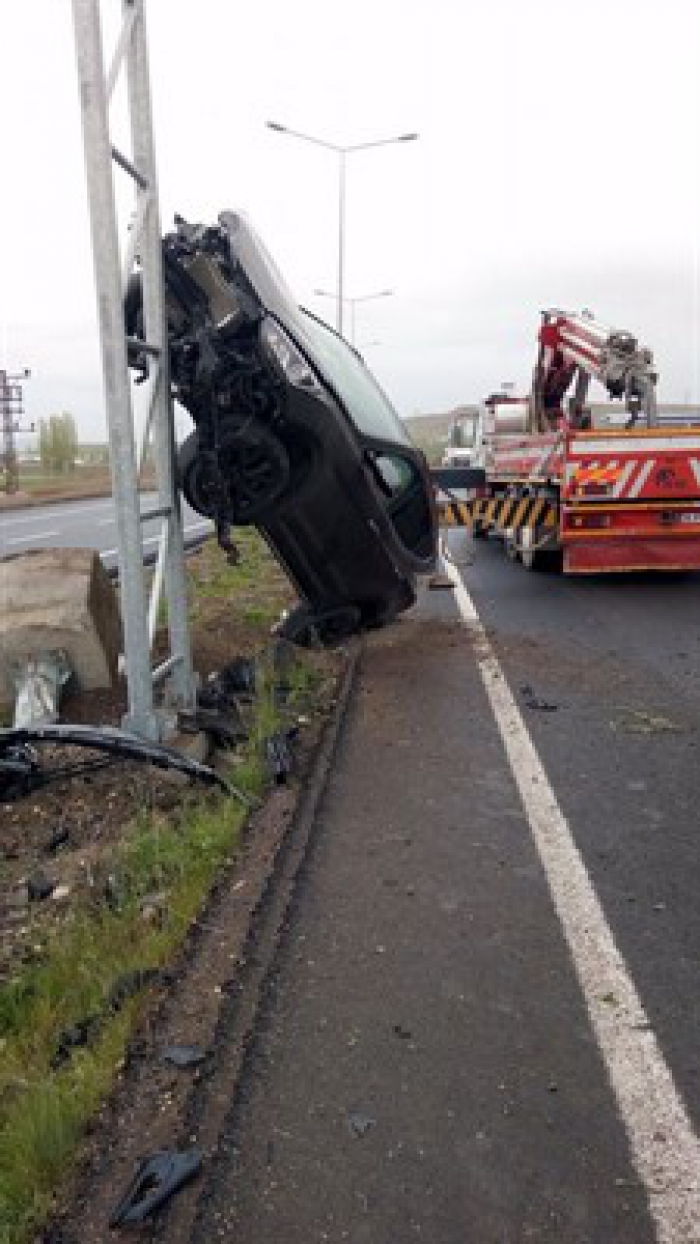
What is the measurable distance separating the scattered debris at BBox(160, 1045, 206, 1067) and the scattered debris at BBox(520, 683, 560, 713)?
12.0 ft

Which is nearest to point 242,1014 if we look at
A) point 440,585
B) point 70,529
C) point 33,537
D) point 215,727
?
point 215,727

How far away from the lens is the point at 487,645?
7.80 metres

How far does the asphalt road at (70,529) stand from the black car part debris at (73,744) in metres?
9.06

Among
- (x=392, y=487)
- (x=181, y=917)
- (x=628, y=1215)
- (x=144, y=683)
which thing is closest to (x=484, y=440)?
(x=392, y=487)

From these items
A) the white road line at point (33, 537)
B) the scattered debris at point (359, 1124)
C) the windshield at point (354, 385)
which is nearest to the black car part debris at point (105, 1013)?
the scattered debris at point (359, 1124)

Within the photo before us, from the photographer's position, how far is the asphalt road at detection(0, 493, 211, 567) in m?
17.3

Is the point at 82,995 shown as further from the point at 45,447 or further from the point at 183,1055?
the point at 45,447

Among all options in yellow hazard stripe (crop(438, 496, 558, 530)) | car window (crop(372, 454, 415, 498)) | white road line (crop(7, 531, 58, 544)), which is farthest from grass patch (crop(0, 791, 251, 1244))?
white road line (crop(7, 531, 58, 544))

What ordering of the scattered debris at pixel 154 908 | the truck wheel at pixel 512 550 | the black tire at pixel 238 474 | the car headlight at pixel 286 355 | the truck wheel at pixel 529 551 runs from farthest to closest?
the truck wheel at pixel 512 550, the truck wheel at pixel 529 551, the black tire at pixel 238 474, the car headlight at pixel 286 355, the scattered debris at pixel 154 908

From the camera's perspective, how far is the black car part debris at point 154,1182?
202 centimetres

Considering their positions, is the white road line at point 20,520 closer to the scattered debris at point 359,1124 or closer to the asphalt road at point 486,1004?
the asphalt road at point 486,1004

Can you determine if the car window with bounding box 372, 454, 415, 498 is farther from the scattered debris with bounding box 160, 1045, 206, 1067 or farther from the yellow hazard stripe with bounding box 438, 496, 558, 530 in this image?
the yellow hazard stripe with bounding box 438, 496, 558, 530

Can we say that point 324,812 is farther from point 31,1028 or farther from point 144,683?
point 31,1028

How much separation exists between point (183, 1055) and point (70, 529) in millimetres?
19763
